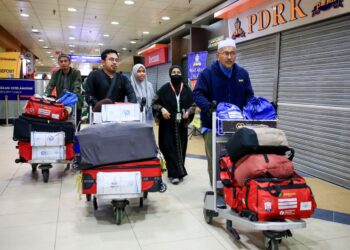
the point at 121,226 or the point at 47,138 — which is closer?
the point at 121,226

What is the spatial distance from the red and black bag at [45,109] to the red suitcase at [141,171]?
5.25 ft

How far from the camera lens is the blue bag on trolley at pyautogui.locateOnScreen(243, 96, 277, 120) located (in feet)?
8.50

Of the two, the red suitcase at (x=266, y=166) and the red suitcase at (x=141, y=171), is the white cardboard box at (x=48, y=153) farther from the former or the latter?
the red suitcase at (x=266, y=166)

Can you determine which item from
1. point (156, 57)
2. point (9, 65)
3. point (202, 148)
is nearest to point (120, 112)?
point (202, 148)

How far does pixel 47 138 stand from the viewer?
400 centimetres

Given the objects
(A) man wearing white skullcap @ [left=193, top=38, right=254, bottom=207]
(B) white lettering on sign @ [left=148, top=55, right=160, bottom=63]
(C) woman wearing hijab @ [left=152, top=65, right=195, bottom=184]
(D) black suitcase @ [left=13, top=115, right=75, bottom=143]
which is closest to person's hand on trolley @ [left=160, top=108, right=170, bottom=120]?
(C) woman wearing hijab @ [left=152, top=65, right=195, bottom=184]

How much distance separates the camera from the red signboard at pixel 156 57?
40.2 ft

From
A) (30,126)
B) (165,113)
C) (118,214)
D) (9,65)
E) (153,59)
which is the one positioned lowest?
(118,214)

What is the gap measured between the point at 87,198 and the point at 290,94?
3.55 m

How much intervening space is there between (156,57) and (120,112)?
10.1 m

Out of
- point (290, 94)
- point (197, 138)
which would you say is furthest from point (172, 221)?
point (197, 138)

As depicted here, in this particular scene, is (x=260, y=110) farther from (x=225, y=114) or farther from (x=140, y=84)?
(x=140, y=84)

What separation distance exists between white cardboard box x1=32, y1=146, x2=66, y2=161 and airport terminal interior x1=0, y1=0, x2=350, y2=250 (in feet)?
0.77

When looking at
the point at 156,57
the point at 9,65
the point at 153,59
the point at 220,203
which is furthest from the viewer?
the point at 153,59
